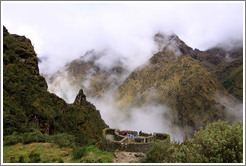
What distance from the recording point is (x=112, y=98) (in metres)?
150

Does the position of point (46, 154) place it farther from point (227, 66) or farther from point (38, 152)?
point (227, 66)

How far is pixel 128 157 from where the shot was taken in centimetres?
1525

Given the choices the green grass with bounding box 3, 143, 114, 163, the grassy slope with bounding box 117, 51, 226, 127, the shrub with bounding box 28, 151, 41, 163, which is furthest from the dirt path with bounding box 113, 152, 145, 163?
the grassy slope with bounding box 117, 51, 226, 127

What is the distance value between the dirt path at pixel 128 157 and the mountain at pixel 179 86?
317ft

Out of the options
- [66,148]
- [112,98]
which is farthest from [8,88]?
[112,98]

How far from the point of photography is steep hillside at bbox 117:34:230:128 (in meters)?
107

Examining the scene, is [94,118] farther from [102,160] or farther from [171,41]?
[171,41]

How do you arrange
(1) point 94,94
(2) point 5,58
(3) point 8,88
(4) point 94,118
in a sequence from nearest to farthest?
1. (3) point 8,88
2. (2) point 5,58
3. (4) point 94,118
4. (1) point 94,94

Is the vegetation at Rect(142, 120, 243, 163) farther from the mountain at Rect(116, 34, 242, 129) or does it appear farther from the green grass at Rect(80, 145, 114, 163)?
the mountain at Rect(116, 34, 242, 129)

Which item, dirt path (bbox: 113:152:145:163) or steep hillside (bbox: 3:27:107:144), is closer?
dirt path (bbox: 113:152:145:163)

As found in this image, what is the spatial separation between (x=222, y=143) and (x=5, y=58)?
33.4 metres

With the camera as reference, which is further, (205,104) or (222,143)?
(205,104)

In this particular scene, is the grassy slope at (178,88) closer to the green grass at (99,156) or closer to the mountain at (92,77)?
the mountain at (92,77)

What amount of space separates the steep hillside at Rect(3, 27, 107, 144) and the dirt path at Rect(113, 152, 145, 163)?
581 inches
